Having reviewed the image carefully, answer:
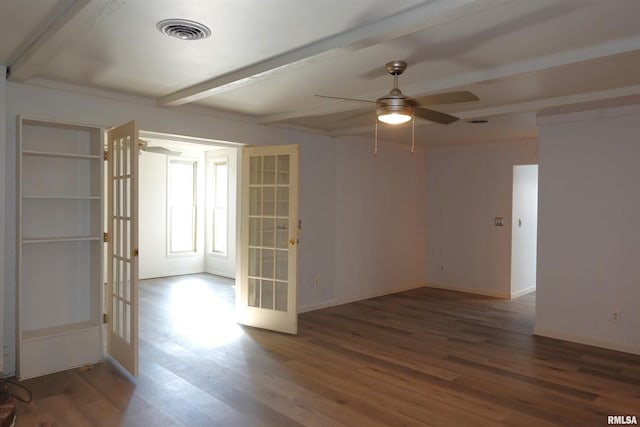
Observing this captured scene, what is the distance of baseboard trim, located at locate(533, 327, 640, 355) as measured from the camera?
429cm

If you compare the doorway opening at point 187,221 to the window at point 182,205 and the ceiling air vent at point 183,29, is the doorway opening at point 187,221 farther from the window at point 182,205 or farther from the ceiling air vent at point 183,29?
the ceiling air vent at point 183,29

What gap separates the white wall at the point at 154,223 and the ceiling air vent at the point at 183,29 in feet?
18.6

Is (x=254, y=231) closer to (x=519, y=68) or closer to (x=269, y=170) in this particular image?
(x=269, y=170)

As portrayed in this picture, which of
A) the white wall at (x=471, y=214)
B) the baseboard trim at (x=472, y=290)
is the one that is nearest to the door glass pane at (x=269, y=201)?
the white wall at (x=471, y=214)

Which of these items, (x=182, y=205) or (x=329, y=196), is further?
(x=182, y=205)

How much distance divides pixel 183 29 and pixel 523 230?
6.09 m

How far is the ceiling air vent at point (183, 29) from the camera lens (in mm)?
2487

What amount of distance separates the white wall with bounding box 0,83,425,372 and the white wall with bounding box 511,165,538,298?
1.50 metres

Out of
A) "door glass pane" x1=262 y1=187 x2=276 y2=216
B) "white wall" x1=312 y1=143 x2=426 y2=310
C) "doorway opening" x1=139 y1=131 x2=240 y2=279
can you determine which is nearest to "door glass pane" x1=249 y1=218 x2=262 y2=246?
"door glass pane" x1=262 y1=187 x2=276 y2=216

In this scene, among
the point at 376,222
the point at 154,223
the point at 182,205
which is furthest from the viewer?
the point at 182,205

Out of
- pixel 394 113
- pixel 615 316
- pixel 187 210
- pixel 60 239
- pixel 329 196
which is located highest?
pixel 394 113

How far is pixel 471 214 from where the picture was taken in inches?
281

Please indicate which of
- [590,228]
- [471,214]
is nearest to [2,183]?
[590,228]

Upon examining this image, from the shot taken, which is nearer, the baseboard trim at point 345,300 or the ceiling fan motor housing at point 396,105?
the ceiling fan motor housing at point 396,105
